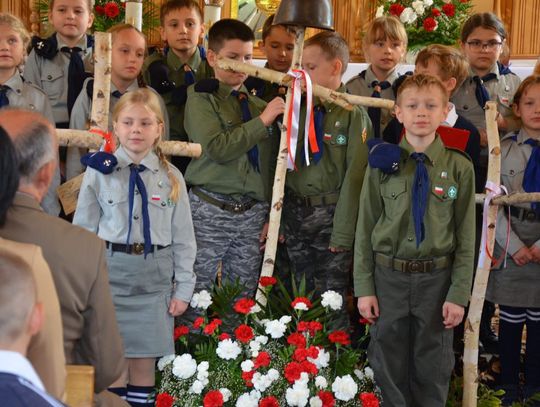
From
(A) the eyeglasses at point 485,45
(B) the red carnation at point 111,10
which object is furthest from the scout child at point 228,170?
(B) the red carnation at point 111,10

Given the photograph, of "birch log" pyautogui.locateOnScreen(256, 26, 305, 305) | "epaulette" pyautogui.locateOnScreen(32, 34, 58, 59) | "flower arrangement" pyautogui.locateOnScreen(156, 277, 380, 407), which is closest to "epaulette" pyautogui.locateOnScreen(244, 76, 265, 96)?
"birch log" pyautogui.locateOnScreen(256, 26, 305, 305)

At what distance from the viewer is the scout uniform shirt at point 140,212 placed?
364cm

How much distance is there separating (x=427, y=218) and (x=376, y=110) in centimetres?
109

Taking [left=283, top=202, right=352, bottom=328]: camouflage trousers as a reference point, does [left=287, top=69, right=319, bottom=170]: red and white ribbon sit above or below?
above

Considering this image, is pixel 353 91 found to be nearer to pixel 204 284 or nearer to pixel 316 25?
pixel 316 25

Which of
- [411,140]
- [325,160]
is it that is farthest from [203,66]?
[411,140]

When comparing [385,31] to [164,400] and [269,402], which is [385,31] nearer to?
[269,402]

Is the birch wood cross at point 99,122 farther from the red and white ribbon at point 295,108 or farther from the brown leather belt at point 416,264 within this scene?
the brown leather belt at point 416,264

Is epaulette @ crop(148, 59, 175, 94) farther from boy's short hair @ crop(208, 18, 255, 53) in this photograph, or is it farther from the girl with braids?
the girl with braids

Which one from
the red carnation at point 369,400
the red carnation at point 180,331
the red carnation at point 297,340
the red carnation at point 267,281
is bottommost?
the red carnation at point 369,400

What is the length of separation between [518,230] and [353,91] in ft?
3.89

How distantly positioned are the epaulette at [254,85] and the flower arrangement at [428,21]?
7.28 ft

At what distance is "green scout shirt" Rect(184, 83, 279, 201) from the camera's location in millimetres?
4070

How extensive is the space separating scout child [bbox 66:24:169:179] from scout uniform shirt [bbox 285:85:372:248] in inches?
28.6
